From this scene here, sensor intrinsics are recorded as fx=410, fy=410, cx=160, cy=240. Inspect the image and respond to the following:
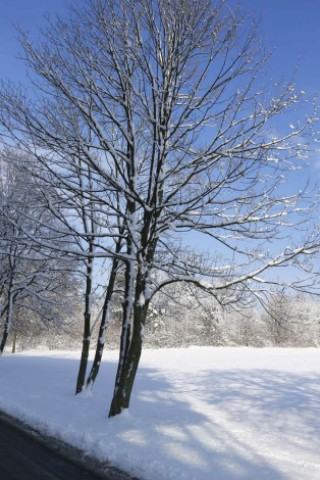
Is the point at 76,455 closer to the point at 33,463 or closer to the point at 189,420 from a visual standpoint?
the point at 33,463

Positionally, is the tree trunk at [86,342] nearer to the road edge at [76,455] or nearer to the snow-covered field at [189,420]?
the snow-covered field at [189,420]

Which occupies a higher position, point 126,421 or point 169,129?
point 169,129

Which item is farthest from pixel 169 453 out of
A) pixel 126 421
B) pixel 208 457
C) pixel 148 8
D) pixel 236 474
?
pixel 148 8

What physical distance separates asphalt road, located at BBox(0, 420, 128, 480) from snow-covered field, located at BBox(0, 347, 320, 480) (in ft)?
1.49

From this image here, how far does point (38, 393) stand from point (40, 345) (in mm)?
33069

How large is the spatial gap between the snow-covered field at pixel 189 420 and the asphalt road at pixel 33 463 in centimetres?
45

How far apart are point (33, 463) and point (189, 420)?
11.7 ft

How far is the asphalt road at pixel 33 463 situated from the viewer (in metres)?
5.39

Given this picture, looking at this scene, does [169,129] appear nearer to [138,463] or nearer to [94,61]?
[94,61]

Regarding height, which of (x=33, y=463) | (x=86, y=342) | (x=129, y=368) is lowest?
(x=33, y=463)

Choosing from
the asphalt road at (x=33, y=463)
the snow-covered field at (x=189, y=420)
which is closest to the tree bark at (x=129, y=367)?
the snow-covered field at (x=189, y=420)

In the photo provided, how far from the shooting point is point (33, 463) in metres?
5.93

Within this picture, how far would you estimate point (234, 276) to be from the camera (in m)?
7.68

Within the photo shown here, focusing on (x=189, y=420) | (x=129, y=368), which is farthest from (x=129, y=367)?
(x=189, y=420)
